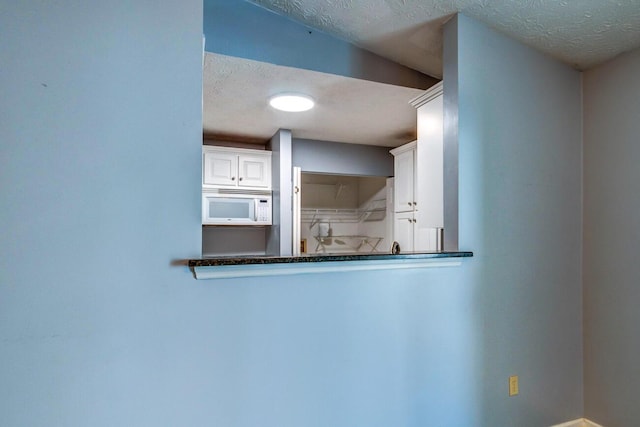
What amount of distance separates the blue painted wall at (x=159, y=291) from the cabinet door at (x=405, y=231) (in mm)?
1347

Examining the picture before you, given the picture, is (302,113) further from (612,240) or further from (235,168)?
(612,240)

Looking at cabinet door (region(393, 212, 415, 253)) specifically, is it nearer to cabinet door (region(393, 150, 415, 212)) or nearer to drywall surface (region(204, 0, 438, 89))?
cabinet door (region(393, 150, 415, 212))

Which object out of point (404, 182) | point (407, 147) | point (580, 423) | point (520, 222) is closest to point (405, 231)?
point (404, 182)

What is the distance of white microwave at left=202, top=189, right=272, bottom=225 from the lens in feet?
11.2

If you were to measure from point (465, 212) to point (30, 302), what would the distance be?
183cm

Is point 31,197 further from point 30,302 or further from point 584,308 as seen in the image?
point 584,308

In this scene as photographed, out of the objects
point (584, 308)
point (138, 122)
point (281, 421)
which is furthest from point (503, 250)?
point (138, 122)

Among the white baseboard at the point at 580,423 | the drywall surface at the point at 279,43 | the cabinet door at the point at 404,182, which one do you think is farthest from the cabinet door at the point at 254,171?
the white baseboard at the point at 580,423

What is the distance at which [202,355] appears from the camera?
1277 mm

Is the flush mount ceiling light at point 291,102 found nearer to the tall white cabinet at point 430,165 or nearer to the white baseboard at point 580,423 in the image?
the tall white cabinet at point 430,165

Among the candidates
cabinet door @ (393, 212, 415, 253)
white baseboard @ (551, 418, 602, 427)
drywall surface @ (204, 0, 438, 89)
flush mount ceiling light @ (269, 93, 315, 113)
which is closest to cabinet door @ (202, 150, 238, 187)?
flush mount ceiling light @ (269, 93, 315, 113)

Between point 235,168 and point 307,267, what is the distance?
7.84ft

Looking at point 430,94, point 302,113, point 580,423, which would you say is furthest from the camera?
point 302,113

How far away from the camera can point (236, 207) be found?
3512mm
